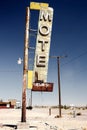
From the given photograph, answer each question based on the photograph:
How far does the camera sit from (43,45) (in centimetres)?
1872

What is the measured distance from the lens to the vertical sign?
18.5 meters

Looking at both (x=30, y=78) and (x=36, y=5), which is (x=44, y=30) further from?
(x=30, y=78)

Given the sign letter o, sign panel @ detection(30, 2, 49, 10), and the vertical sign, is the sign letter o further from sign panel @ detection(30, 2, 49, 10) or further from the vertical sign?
sign panel @ detection(30, 2, 49, 10)

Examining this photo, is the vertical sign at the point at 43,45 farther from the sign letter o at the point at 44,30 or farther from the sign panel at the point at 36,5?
the sign panel at the point at 36,5

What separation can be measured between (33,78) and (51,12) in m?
5.35

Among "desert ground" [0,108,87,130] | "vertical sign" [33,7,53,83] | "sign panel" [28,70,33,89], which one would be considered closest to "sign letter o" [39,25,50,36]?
"vertical sign" [33,7,53,83]

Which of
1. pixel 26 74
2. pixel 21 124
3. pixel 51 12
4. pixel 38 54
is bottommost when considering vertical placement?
pixel 21 124

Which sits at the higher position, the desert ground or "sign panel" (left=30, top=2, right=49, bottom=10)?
"sign panel" (left=30, top=2, right=49, bottom=10)

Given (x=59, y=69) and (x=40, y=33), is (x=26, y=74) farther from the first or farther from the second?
(x=59, y=69)

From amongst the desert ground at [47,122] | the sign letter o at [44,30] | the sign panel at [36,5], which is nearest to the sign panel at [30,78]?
the desert ground at [47,122]

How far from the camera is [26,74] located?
18266 mm

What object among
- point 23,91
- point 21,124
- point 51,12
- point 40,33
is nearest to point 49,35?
point 40,33

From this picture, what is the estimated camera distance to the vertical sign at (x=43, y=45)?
18516mm

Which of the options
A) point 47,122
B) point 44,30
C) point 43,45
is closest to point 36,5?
point 44,30
